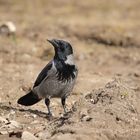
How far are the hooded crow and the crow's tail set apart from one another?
23cm

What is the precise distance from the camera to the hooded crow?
31.6ft

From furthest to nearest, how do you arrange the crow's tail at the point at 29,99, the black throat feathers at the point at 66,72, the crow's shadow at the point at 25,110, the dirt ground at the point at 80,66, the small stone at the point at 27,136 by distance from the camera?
the crow's tail at the point at 29,99 < the crow's shadow at the point at 25,110 < the black throat feathers at the point at 66,72 < the dirt ground at the point at 80,66 < the small stone at the point at 27,136

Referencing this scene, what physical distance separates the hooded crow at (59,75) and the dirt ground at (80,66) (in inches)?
10.0


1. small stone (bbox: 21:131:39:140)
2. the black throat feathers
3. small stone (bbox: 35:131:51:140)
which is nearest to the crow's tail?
the black throat feathers

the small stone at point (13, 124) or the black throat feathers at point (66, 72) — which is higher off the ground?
the black throat feathers at point (66, 72)

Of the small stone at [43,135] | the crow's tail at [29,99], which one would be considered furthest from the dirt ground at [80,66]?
the crow's tail at [29,99]

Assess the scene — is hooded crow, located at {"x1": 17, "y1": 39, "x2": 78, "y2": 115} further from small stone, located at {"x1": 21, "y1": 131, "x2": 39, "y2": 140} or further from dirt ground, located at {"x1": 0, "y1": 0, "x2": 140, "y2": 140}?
small stone, located at {"x1": 21, "y1": 131, "x2": 39, "y2": 140}

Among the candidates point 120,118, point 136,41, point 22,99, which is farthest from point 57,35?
point 120,118

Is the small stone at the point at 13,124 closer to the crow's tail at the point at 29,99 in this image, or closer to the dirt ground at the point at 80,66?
the dirt ground at the point at 80,66

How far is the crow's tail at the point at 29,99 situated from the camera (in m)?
10.1

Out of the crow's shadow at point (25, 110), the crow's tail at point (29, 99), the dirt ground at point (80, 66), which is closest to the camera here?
the dirt ground at point (80, 66)

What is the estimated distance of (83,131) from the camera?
26.6ft

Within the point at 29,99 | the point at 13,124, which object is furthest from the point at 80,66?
the point at 13,124

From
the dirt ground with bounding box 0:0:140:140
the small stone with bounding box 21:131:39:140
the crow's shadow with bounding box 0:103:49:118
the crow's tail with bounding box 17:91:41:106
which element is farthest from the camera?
A: the crow's tail with bounding box 17:91:41:106
